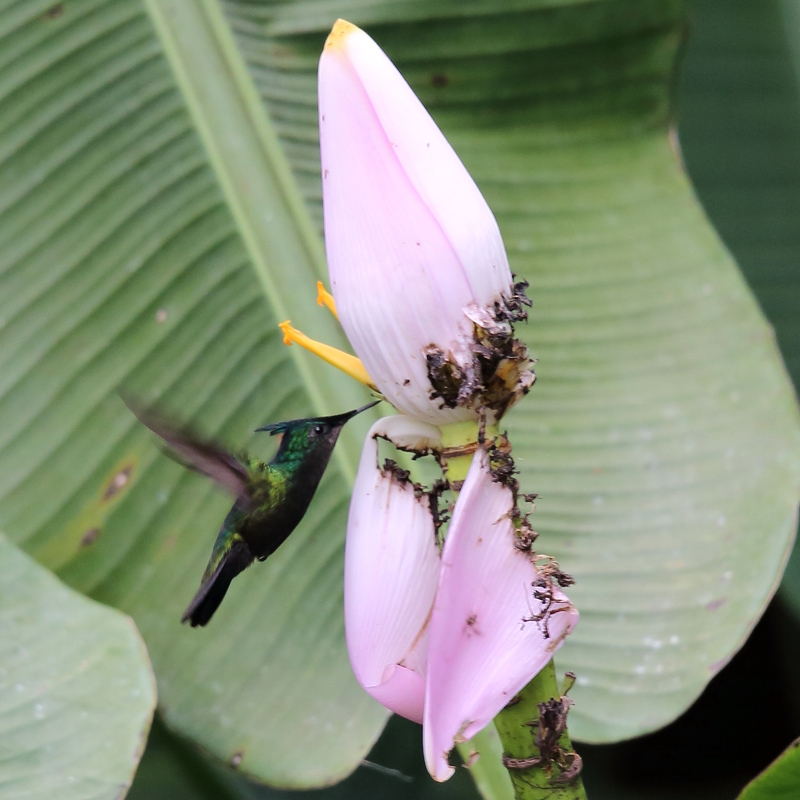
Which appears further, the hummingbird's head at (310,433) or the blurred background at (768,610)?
the blurred background at (768,610)

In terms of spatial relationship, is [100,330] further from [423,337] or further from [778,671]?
[778,671]

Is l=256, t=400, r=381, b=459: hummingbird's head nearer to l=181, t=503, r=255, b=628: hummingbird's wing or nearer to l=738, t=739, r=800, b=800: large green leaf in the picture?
l=181, t=503, r=255, b=628: hummingbird's wing

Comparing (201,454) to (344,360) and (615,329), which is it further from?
(615,329)

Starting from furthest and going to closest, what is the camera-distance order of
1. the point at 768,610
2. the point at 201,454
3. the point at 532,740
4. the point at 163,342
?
1. the point at 768,610
2. the point at 163,342
3. the point at 201,454
4. the point at 532,740

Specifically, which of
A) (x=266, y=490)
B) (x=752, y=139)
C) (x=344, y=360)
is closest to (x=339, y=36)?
(x=344, y=360)

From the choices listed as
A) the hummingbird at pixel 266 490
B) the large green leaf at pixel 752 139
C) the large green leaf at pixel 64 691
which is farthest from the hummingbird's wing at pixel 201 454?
the large green leaf at pixel 752 139

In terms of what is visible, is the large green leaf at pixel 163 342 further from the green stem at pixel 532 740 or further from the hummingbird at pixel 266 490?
the green stem at pixel 532 740

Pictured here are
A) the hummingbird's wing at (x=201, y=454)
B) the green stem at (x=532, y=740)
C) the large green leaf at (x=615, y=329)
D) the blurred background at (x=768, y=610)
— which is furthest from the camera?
the blurred background at (x=768, y=610)

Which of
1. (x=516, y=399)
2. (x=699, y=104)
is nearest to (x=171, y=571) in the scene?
(x=516, y=399)
